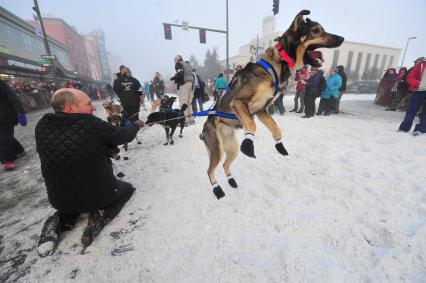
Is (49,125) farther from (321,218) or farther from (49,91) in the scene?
(49,91)

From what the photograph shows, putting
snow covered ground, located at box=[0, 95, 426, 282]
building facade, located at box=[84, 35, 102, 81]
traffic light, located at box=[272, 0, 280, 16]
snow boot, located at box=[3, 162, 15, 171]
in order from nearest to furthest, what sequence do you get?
snow covered ground, located at box=[0, 95, 426, 282] < snow boot, located at box=[3, 162, 15, 171] < traffic light, located at box=[272, 0, 280, 16] < building facade, located at box=[84, 35, 102, 81]

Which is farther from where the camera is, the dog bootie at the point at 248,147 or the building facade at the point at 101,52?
the building facade at the point at 101,52

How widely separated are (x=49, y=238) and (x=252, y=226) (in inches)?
94.7

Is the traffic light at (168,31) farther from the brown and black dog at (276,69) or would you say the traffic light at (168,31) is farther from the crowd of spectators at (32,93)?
the brown and black dog at (276,69)

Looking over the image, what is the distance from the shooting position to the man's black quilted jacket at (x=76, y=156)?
7.71 feet

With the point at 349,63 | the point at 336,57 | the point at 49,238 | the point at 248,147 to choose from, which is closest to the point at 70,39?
the point at 49,238

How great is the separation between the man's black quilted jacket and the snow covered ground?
0.47 meters

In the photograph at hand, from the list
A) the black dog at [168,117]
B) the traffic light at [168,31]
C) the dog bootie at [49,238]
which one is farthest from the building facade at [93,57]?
the dog bootie at [49,238]

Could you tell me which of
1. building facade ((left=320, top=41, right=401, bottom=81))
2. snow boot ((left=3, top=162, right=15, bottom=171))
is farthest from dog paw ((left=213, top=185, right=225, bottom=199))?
building facade ((left=320, top=41, right=401, bottom=81))

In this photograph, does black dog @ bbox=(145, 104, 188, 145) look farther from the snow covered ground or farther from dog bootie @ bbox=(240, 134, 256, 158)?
dog bootie @ bbox=(240, 134, 256, 158)

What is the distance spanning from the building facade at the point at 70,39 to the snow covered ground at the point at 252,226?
205 ft

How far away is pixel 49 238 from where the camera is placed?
2379 millimetres

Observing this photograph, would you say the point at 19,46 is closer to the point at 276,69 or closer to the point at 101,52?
the point at 276,69

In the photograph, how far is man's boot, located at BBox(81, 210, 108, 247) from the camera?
2.39m
